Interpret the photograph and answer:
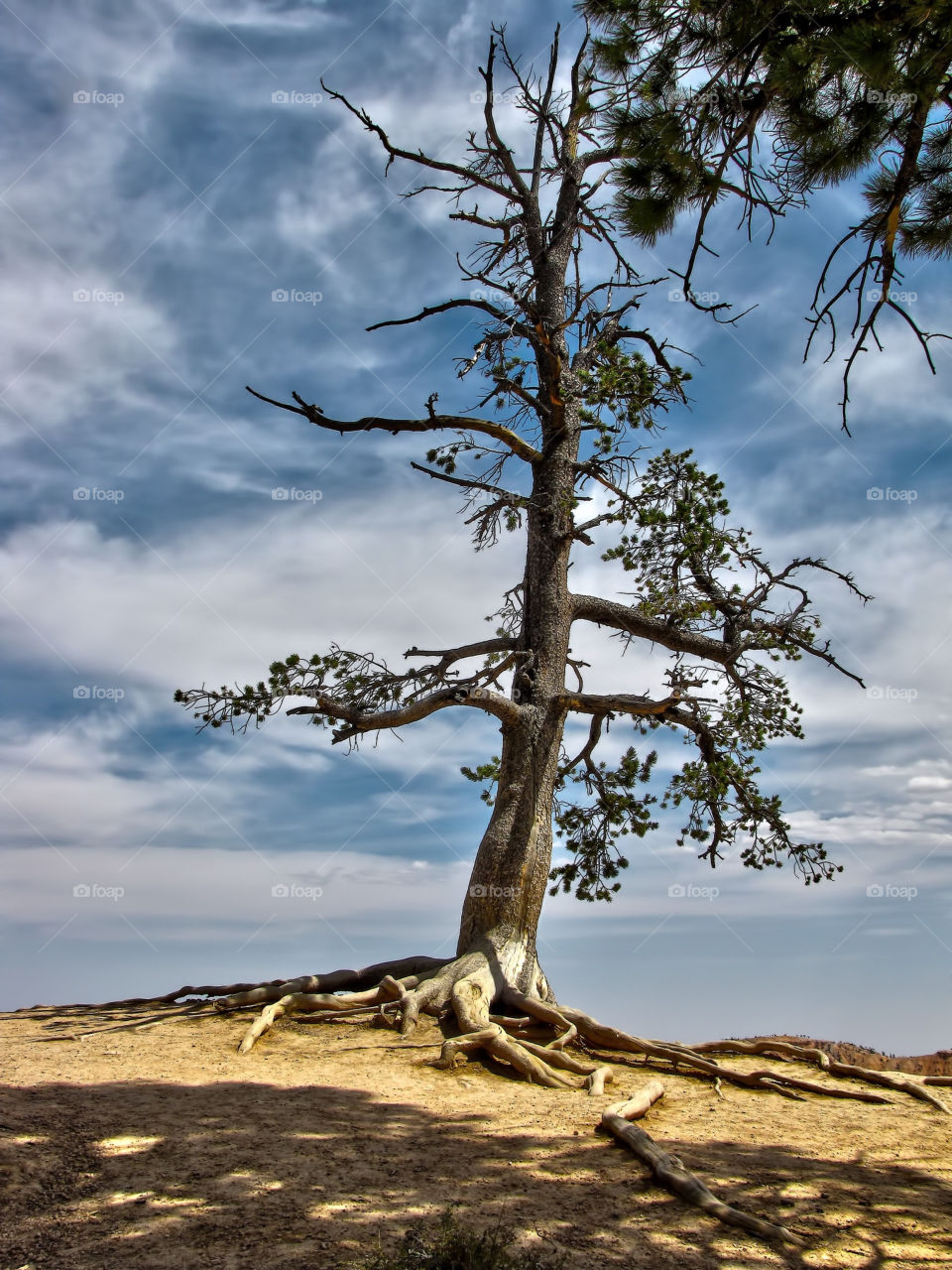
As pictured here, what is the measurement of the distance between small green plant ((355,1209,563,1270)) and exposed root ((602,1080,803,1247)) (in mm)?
1195

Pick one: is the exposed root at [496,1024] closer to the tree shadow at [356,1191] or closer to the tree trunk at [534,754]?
the tree trunk at [534,754]

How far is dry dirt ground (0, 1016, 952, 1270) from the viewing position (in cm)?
448

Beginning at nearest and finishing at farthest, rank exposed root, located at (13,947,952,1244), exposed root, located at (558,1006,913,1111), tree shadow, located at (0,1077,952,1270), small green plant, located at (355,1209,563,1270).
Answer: small green plant, located at (355,1209,563,1270) → tree shadow, located at (0,1077,952,1270) → exposed root, located at (13,947,952,1244) → exposed root, located at (558,1006,913,1111)

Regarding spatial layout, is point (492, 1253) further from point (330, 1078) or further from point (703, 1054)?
point (703, 1054)

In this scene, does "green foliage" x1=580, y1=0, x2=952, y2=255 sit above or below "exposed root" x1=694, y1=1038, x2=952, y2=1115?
above

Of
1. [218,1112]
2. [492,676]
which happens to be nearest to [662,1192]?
[218,1112]

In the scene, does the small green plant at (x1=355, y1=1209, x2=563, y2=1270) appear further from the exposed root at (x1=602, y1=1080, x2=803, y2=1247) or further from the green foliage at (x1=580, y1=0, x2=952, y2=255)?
the green foliage at (x1=580, y1=0, x2=952, y2=255)

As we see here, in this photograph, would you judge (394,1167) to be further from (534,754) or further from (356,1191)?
(534,754)

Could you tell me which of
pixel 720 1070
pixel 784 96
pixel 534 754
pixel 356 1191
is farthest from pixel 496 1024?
pixel 784 96

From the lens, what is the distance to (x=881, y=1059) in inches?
431

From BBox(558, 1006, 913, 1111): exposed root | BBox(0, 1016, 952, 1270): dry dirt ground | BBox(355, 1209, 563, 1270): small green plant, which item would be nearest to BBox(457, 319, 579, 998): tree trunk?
BBox(558, 1006, 913, 1111): exposed root

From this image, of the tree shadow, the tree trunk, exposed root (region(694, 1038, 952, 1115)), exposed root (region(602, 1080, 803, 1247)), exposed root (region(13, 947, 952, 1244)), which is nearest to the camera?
the tree shadow

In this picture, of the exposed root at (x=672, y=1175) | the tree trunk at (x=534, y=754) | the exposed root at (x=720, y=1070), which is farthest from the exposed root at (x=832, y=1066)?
the exposed root at (x=672, y=1175)

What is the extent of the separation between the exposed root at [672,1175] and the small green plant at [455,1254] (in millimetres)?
1195
